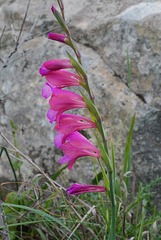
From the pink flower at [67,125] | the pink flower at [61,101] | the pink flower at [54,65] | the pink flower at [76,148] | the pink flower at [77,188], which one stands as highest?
the pink flower at [54,65]

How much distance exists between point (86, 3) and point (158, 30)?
588mm

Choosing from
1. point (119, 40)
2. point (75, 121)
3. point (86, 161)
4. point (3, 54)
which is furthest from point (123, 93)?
point (3, 54)

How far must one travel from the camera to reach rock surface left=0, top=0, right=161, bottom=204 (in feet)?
4.94

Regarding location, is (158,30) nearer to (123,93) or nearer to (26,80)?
(123,93)

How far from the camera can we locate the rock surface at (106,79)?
151 cm

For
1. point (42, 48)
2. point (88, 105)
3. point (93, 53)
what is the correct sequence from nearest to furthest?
point (88, 105) < point (93, 53) < point (42, 48)

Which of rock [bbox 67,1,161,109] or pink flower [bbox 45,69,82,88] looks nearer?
pink flower [bbox 45,69,82,88]

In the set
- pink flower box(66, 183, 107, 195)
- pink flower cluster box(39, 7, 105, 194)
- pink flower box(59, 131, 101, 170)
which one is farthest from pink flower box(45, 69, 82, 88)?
pink flower box(66, 183, 107, 195)

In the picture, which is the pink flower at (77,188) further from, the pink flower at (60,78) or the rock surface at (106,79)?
the rock surface at (106,79)

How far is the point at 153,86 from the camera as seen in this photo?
1515mm

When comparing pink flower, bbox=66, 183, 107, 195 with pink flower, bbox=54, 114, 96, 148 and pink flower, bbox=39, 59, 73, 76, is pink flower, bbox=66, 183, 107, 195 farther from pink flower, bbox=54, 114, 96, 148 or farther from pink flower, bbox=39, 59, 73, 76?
pink flower, bbox=39, 59, 73, 76

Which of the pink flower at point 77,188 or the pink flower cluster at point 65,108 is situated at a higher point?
the pink flower cluster at point 65,108

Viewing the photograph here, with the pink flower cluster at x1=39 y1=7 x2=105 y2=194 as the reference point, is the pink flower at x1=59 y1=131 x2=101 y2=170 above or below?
below

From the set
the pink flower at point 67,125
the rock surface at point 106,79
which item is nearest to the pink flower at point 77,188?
the pink flower at point 67,125
